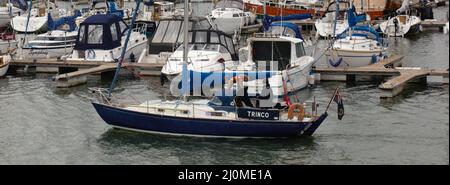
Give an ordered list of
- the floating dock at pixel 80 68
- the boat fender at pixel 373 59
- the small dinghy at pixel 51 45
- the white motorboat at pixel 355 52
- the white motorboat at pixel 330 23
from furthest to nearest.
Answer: the white motorboat at pixel 330 23, the small dinghy at pixel 51 45, the boat fender at pixel 373 59, the white motorboat at pixel 355 52, the floating dock at pixel 80 68

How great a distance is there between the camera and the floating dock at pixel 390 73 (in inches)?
1680

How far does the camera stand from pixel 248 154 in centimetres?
3241

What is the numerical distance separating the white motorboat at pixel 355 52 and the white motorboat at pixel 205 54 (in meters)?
6.08

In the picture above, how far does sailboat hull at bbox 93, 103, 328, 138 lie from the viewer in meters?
33.4

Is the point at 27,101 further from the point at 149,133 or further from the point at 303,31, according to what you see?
the point at 303,31

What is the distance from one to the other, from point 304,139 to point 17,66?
25831 millimetres

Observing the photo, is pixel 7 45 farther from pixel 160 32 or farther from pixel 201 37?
pixel 201 37

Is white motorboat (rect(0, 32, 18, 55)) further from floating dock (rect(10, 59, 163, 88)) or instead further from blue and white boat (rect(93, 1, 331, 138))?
blue and white boat (rect(93, 1, 331, 138))

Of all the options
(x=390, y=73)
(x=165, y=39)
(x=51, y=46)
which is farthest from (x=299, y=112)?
(x=51, y=46)

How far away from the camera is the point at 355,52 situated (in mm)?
51281

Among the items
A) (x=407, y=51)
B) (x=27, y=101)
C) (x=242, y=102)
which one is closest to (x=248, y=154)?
(x=242, y=102)

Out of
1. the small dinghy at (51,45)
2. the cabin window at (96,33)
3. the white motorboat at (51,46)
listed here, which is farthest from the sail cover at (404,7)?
the cabin window at (96,33)

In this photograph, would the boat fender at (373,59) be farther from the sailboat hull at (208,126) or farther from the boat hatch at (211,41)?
the sailboat hull at (208,126)
